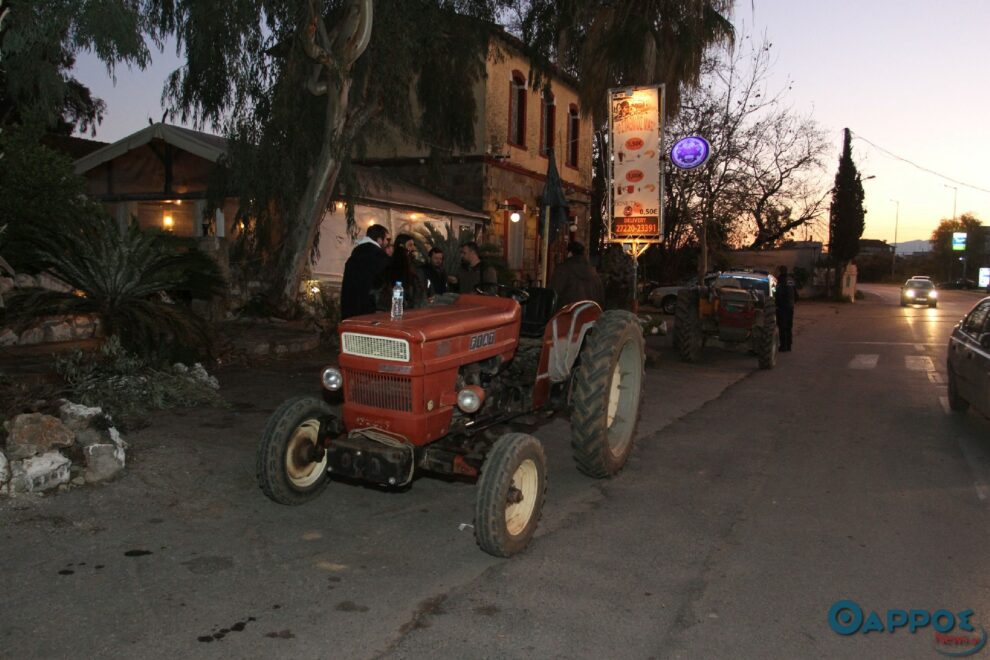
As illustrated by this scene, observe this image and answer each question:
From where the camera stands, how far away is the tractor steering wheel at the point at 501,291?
572 cm

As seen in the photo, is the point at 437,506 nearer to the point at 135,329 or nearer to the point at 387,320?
the point at 387,320

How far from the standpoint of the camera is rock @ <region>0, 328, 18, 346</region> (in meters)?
7.62

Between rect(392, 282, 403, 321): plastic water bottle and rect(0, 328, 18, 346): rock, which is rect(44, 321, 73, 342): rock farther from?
rect(392, 282, 403, 321): plastic water bottle

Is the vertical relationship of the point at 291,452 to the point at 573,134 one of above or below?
below

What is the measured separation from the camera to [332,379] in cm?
469

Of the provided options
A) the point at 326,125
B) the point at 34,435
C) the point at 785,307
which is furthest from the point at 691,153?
the point at 34,435

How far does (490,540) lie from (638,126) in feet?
33.0

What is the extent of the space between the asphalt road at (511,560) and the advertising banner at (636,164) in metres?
6.67

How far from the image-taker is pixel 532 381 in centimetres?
555

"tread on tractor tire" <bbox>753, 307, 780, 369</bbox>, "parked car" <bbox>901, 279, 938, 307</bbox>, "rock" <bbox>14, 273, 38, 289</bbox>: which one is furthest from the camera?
"parked car" <bbox>901, 279, 938, 307</bbox>

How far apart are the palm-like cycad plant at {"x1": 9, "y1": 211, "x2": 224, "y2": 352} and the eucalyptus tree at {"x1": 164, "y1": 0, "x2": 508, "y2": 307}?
3668 millimetres

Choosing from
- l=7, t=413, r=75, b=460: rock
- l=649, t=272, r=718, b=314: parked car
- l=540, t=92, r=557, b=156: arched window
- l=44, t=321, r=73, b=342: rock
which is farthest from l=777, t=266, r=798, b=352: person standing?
l=7, t=413, r=75, b=460: rock

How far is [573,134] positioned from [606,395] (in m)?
21.3

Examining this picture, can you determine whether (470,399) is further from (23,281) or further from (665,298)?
(665,298)
